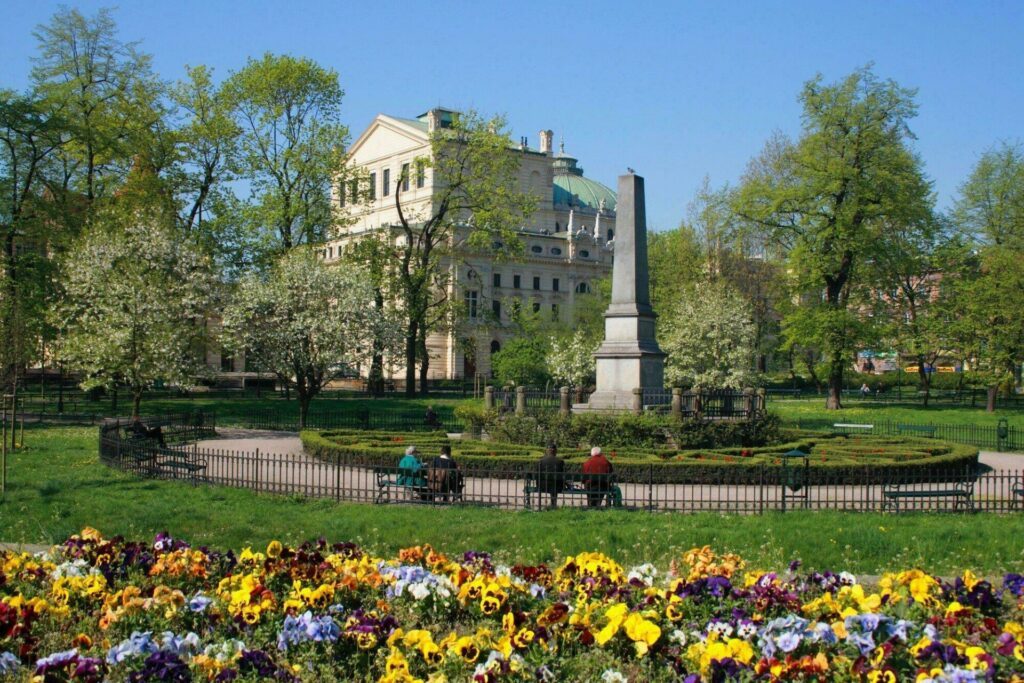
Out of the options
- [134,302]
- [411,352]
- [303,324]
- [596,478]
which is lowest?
[596,478]

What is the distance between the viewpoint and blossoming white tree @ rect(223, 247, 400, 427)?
1298 inches

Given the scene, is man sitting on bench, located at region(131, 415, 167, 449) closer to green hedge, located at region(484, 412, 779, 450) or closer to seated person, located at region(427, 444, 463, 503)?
seated person, located at region(427, 444, 463, 503)

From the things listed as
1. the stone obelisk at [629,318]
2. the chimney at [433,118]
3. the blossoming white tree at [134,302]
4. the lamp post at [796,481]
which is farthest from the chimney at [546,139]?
the lamp post at [796,481]

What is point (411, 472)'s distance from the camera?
16750mm

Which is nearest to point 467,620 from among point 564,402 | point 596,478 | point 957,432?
point 596,478

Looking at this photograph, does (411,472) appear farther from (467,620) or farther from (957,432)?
(957,432)

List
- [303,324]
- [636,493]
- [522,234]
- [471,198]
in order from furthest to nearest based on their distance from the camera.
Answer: [522,234]
[471,198]
[303,324]
[636,493]

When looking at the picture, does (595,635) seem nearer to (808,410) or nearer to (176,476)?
(176,476)

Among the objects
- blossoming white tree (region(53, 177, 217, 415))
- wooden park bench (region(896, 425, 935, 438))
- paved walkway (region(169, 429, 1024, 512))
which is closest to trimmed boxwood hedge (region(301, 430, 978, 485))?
paved walkway (region(169, 429, 1024, 512))

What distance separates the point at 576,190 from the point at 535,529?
89.5 metres

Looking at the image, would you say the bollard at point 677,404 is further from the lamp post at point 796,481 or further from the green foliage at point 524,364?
the green foliage at point 524,364

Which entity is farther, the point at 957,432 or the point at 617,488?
the point at 957,432

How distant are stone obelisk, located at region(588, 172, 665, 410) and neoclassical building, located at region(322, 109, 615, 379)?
4536 centimetres

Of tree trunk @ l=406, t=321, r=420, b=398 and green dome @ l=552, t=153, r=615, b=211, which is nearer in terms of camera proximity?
tree trunk @ l=406, t=321, r=420, b=398
